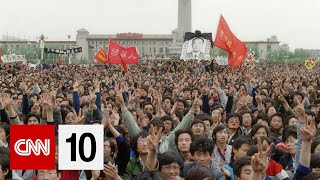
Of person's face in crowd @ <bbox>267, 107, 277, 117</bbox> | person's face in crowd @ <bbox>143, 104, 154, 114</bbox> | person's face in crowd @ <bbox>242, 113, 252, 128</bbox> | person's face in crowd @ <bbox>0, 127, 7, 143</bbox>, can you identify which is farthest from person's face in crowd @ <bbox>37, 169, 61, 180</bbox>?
person's face in crowd @ <bbox>267, 107, 277, 117</bbox>

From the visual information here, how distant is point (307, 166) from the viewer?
3.98 meters

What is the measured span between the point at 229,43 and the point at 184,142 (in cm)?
894

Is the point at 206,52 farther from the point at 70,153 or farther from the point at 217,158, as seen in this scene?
the point at 70,153

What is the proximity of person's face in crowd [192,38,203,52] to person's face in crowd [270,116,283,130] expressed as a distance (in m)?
13.5

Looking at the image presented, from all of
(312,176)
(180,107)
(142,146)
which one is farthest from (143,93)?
(312,176)

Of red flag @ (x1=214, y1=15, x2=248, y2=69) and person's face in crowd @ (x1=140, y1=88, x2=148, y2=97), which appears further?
red flag @ (x1=214, y1=15, x2=248, y2=69)

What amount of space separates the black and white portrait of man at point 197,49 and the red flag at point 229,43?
19.1 feet

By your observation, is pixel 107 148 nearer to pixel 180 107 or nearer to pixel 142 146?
pixel 142 146

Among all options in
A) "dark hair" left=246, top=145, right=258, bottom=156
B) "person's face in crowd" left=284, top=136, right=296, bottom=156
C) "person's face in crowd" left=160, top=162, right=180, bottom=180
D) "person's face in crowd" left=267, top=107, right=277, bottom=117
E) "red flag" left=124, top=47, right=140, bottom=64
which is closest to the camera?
"person's face in crowd" left=160, top=162, right=180, bottom=180

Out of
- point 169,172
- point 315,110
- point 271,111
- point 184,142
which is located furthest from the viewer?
point 271,111

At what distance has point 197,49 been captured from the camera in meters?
20.2

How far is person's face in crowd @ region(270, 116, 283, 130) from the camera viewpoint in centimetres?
656

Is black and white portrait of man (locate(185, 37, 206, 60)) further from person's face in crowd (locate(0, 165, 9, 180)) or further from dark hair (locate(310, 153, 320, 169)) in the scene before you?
person's face in crowd (locate(0, 165, 9, 180))

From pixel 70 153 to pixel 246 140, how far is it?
2134 mm
